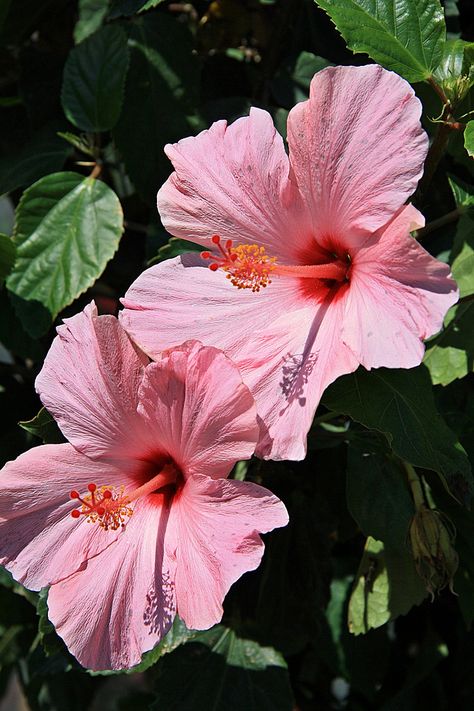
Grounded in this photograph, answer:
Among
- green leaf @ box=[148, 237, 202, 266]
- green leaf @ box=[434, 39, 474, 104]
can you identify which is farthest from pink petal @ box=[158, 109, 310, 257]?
green leaf @ box=[434, 39, 474, 104]

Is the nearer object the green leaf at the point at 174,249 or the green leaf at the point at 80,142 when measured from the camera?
the green leaf at the point at 174,249

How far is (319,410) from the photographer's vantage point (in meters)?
1.27

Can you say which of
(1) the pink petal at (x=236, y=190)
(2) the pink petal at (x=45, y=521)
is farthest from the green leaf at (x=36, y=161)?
(2) the pink petal at (x=45, y=521)

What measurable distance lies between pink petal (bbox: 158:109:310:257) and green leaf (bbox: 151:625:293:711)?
701 millimetres

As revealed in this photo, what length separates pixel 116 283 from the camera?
1.67m

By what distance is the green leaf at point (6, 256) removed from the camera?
4.25ft

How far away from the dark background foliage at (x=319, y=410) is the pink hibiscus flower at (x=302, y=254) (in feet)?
0.31

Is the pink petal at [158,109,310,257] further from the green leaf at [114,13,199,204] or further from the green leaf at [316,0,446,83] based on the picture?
the green leaf at [114,13,199,204]

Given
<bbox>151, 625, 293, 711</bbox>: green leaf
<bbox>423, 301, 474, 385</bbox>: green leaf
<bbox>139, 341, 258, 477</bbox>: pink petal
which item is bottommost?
<bbox>151, 625, 293, 711</bbox>: green leaf

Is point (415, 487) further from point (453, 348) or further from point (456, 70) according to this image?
point (456, 70)

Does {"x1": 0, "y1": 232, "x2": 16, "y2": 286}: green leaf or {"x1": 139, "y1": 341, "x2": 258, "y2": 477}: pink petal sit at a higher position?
{"x1": 0, "y1": 232, "x2": 16, "y2": 286}: green leaf

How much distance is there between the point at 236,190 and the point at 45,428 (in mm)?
400

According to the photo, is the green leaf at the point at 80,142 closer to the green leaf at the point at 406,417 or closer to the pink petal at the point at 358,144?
the pink petal at the point at 358,144

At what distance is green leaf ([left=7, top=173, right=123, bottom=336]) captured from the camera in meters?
1.32
